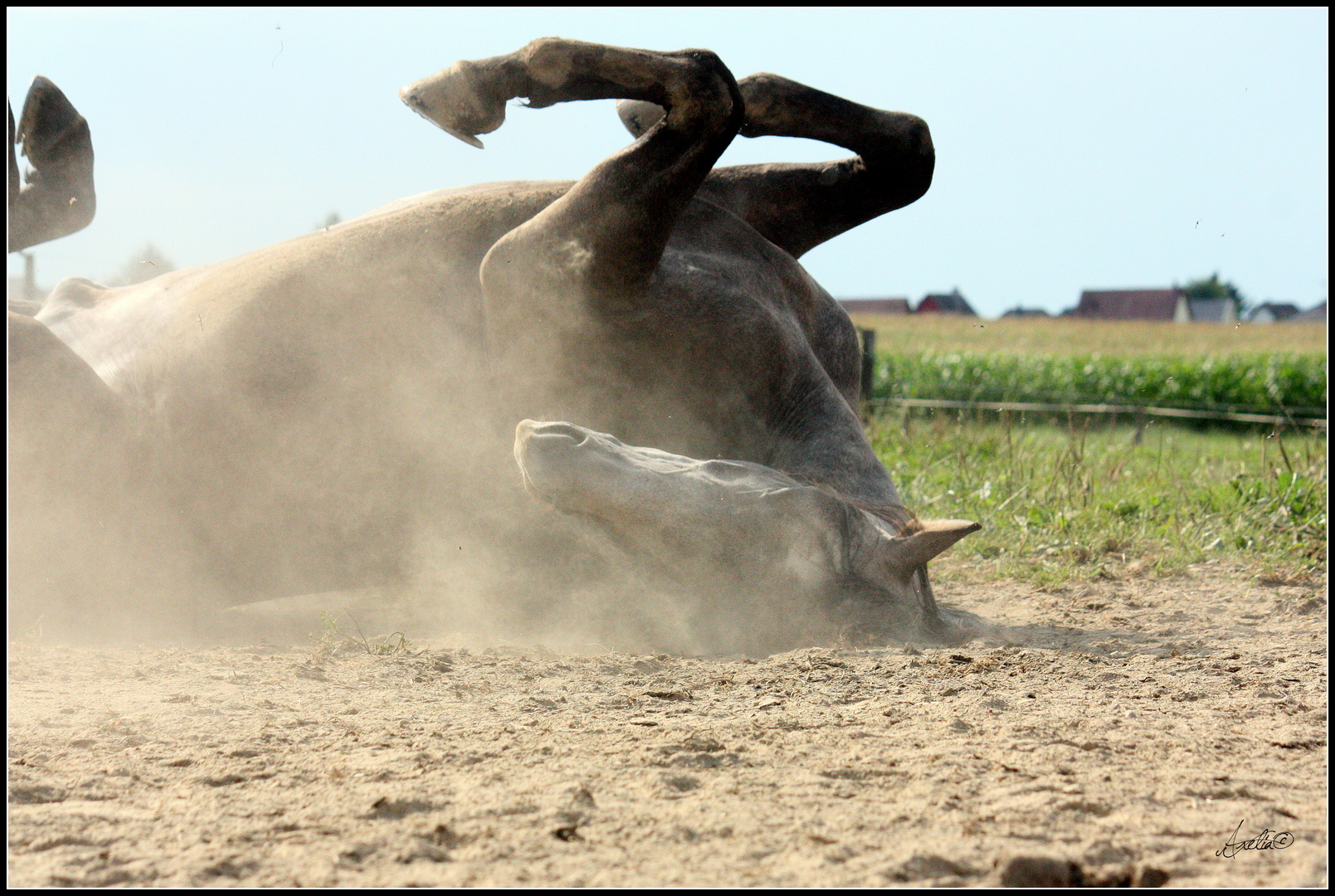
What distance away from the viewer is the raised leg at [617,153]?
2906mm

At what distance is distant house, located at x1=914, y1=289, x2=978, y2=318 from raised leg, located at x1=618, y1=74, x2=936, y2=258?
136 feet

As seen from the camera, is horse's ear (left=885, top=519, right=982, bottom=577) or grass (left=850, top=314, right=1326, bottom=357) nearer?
horse's ear (left=885, top=519, right=982, bottom=577)

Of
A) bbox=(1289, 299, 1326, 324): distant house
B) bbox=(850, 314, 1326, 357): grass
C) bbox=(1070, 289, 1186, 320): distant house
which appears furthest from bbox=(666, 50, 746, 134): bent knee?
bbox=(1070, 289, 1186, 320): distant house

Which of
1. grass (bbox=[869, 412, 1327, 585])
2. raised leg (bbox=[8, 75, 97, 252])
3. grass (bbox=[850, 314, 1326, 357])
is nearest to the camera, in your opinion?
grass (bbox=[869, 412, 1327, 585])

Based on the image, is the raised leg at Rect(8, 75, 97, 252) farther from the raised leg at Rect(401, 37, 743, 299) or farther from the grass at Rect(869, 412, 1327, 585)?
the grass at Rect(869, 412, 1327, 585)

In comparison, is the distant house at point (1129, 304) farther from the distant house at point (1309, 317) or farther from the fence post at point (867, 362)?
the fence post at point (867, 362)

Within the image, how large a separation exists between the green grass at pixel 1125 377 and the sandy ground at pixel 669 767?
1923 cm

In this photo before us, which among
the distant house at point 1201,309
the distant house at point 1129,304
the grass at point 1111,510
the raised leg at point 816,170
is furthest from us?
the distant house at point 1129,304

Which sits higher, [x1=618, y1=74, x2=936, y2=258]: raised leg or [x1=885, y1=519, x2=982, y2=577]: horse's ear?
[x1=618, y1=74, x2=936, y2=258]: raised leg

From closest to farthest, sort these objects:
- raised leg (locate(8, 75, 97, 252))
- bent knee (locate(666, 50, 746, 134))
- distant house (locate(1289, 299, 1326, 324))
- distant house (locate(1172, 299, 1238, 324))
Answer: bent knee (locate(666, 50, 746, 134)) < raised leg (locate(8, 75, 97, 252)) < distant house (locate(1289, 299, 1326, 324)) < distant house (locate(1172, 299, 1238, 324))

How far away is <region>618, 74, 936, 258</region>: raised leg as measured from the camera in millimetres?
3529

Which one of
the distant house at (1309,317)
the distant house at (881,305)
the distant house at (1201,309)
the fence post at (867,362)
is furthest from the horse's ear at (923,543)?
the distant house at (1201,309)

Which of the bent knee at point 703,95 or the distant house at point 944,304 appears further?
the distant house at point 944,304

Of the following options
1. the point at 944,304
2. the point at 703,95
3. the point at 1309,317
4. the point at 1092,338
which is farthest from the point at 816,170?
the point at 944,304
